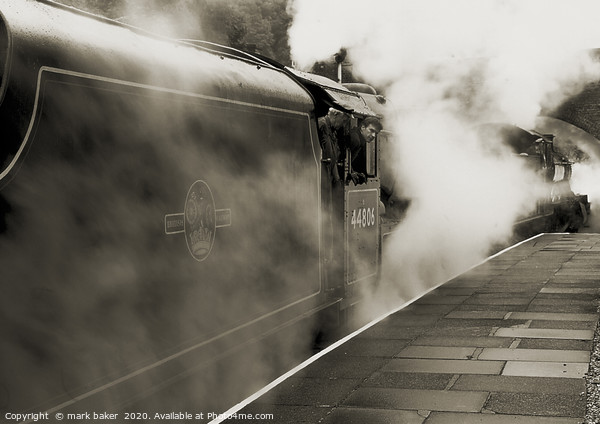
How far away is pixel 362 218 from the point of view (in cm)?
874

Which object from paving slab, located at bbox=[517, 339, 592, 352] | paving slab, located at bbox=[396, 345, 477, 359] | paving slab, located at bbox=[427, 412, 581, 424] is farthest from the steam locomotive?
paving slab, located at bbox=[517, 339, 592, 352]

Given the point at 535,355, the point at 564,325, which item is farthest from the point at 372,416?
the point at 564,325

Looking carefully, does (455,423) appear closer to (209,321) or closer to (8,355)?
(209,321)

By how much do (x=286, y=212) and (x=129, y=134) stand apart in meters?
2.47

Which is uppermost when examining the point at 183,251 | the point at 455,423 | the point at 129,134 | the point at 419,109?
the point at 419,109

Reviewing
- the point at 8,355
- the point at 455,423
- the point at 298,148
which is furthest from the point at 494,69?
the point at 8,355

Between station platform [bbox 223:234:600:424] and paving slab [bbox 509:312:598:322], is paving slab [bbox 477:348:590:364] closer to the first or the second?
station platform [bbox 223:234:600:424]

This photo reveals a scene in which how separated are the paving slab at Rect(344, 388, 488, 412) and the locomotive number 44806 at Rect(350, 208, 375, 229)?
2.72 m

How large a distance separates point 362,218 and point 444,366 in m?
2.46

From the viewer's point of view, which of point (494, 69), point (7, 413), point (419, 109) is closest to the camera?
point (7, 413)

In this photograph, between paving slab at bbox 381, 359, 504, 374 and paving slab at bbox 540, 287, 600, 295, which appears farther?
paving slab at bbox 540, 287, 600, 295

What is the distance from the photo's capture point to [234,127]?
5.73 m

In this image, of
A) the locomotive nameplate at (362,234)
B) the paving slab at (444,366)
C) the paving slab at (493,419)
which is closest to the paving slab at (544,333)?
the paving slab at (444,366)

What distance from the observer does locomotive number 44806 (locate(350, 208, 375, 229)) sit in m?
8.43
